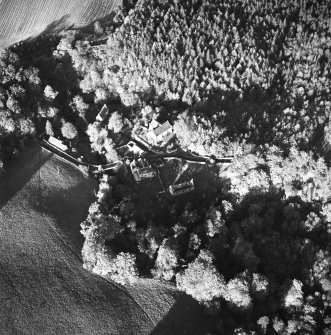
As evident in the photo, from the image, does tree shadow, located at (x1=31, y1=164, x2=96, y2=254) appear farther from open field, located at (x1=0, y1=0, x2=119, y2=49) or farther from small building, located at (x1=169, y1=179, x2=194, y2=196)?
open field, located at (x1=0, y1=0, x2=119, y2=49)

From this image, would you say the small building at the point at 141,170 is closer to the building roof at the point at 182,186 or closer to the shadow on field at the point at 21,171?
the building roof at the point at 182,186

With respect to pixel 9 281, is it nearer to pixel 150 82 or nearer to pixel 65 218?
Answer: pixel 65 218

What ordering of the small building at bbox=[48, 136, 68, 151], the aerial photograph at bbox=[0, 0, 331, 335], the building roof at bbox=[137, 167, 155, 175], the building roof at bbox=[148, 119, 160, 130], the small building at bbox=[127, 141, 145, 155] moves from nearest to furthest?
the aerial photograph at bbox=[0, 0, 331, 335], the building roof at bbox=[137, 167, 155, 175], the building roof at bbox=[148, 119, 160, 130], the small building at bbox=[127, 141, 145, 155], the small building at bbox=[48, 136, 68, 151]

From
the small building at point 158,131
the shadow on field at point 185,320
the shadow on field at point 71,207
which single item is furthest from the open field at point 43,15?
the shadow on field at point 185,320

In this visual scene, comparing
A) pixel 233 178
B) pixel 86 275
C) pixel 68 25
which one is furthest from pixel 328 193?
pixel 68 25

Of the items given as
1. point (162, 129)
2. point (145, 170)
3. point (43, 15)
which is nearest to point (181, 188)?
point (145, 170)

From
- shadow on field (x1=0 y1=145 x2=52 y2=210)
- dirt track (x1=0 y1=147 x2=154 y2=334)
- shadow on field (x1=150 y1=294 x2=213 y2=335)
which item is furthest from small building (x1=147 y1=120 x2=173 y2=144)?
shadow on field (x1=150 y1=294 x2=213 y2=335)

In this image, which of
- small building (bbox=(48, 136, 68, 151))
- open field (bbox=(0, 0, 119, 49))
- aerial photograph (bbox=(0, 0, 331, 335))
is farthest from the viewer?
open field (bbox=(0, 0, 119, 49))

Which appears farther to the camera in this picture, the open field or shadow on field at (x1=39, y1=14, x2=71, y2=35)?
shadow on field at (x1=39, y1=14, x2=71, y2=35)
